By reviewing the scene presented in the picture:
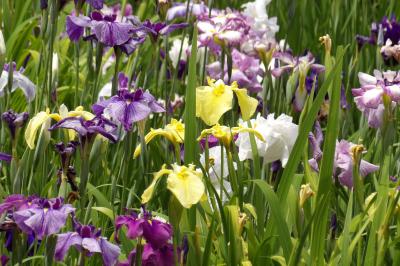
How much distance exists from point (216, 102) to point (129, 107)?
7.8 inches

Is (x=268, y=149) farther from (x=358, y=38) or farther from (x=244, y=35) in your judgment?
(x=358, y=38)

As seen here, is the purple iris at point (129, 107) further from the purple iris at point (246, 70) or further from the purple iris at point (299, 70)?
the purple iris at point (246, 70)

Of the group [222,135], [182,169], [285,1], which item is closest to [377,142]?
[222,135]

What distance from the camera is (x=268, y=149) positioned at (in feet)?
7.14

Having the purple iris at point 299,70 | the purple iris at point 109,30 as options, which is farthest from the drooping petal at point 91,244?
the purple iris at point 299,70

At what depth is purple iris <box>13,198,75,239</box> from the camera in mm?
1563

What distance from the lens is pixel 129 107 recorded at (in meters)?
1.88

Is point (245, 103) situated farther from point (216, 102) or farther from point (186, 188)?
point (186, 188)

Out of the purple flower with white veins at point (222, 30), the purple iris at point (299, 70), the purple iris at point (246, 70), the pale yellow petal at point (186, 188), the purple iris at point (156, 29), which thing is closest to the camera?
the pale yellow petal at point (186, 188)

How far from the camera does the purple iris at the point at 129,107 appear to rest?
1865 millimetres

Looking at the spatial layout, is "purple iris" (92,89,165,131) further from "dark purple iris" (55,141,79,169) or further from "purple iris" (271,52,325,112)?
"purple iris" (271,52,325,112)

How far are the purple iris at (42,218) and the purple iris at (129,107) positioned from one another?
291 millimetres

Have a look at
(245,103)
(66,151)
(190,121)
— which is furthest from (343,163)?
(66,151)

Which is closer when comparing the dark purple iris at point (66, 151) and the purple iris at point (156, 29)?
the dark purple iris at point (66, 151)
